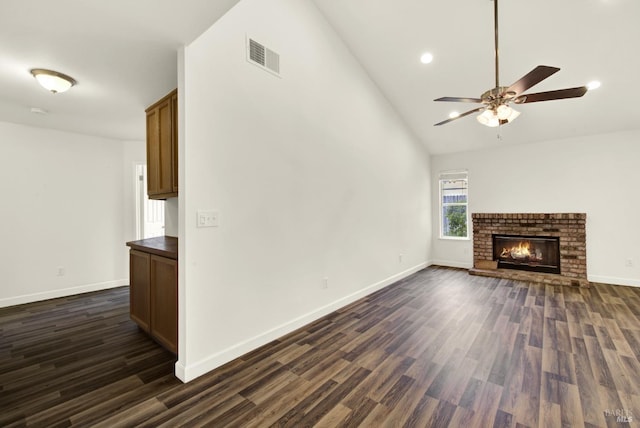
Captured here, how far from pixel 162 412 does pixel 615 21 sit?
5432mm

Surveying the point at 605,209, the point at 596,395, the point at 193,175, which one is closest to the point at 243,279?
the point at 193,175

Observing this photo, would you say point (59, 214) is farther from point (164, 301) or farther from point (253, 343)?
point (253, 343)

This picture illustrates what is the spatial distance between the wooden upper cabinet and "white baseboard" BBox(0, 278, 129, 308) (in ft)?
8.55

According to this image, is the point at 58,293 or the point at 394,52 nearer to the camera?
the point at 394,52

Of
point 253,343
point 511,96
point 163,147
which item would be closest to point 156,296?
point 253,343

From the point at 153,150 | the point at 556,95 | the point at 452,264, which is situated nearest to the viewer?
the point at 556,95

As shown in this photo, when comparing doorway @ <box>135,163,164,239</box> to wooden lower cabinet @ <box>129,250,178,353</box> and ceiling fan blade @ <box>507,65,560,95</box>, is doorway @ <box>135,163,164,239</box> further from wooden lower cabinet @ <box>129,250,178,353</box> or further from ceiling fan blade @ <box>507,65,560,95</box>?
ceiling fan blade @ <box>507,65,560,95</box>

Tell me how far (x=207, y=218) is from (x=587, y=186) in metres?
6.44

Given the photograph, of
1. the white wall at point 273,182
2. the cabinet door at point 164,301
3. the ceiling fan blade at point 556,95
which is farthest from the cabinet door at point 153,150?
the ceiling fan blade at point 556,95

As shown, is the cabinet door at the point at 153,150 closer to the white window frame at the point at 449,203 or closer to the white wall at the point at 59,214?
the white wall at the point at 59,214

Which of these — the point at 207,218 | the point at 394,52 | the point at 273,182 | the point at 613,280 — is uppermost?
the point at 394,52

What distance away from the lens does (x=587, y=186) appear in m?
5.13

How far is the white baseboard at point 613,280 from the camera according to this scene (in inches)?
190

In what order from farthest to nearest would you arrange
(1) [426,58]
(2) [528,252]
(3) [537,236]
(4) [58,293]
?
(2) [528,252] < (3) [537,236] < (4) [58,293] < (1) [426,58]
